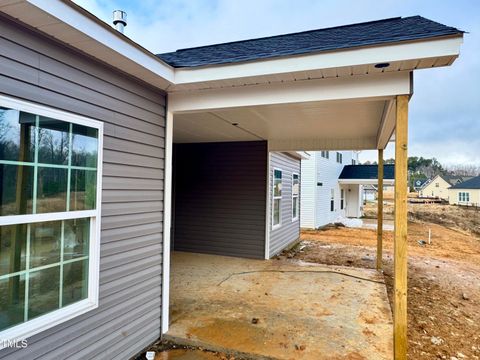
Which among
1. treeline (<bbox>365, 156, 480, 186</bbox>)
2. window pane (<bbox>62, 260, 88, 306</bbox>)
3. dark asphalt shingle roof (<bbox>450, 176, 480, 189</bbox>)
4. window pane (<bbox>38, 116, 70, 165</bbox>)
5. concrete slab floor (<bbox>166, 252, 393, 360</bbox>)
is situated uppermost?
treeline (<bbox>365, 156, 480, 186</bbox>)

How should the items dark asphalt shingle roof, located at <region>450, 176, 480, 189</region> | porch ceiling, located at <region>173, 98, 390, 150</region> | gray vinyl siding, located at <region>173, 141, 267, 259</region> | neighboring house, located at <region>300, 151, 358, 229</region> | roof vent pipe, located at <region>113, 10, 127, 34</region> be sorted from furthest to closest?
dark asphalt shingle roof, located at <region>450, 176, 480, 189</region>
neighboring house, located at <region>300, 151, 358, 229</region>
gray vinyl siding, located at <region>173, 141, 267, 259</region>
porch ceiling, located at <region>173, 98, 390, 150</region>
roof vent pipe, located at <region>113, 10, 127, 34</region>

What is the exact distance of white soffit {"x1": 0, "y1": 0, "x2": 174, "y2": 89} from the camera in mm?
1729

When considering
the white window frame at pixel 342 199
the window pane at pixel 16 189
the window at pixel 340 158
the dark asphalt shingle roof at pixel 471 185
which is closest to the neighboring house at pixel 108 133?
the window pane at pixel 16 189

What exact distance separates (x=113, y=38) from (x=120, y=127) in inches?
28.7

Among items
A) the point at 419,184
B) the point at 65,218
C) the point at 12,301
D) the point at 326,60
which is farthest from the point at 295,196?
the point at 419,184

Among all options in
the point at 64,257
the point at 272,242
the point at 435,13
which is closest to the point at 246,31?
the point at 435,13

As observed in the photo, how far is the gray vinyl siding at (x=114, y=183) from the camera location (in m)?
1.89

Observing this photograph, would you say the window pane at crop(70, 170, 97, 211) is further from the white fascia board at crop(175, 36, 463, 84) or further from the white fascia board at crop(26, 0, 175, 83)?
the white fascia board at crop(175, 36, 463, 84)

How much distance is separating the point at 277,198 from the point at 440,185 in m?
48.0

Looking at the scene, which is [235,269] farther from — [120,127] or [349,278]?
[120,127]

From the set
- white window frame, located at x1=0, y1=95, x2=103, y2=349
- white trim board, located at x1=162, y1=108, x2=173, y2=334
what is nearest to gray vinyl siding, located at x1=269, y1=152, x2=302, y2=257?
white trim board, located at x1=162, y1=108, x2=173, y2=334

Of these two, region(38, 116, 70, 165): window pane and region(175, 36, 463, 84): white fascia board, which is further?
region(175, 36, 463, 84): white fascia board

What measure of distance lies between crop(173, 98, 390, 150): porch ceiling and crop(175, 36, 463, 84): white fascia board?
16.4 inches

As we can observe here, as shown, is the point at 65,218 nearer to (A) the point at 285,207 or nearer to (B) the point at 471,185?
(A) the point at 285,207
